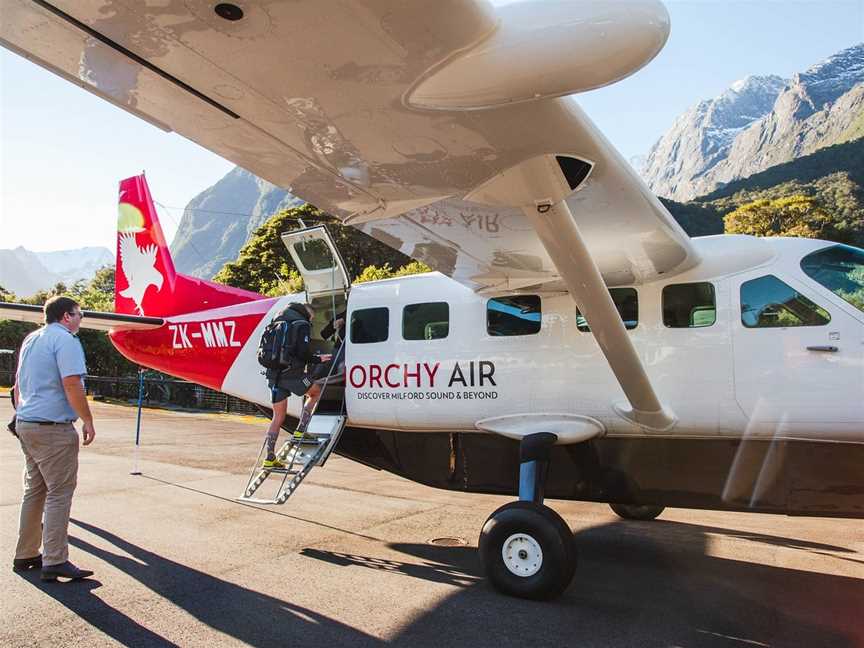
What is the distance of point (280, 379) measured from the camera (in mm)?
6508

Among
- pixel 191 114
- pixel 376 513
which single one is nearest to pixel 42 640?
pixel 191 114

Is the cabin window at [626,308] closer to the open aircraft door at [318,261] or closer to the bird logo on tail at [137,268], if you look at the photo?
the open aircraft door at [318,261]

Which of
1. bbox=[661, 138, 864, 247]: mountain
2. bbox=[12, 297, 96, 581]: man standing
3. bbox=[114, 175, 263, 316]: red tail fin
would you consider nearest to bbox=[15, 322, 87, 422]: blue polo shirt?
bbox=[12, 297, 96, 581]: man standing

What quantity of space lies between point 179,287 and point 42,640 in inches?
204

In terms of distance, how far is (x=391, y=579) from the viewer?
190 inches

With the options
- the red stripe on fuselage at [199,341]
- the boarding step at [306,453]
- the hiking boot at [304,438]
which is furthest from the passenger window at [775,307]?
the red stripe on fuselage at [199,341]

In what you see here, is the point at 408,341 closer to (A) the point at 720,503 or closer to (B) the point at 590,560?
(B) the point at 590,560

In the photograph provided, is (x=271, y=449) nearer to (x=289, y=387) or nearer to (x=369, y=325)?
(x=289, y=387)

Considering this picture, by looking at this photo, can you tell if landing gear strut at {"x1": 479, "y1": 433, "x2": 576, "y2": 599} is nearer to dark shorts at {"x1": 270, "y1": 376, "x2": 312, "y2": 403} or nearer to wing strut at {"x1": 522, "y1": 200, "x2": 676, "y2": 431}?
wing strut at {"x1": 522, "y1": 200, "x2": 676, "y2": 431}

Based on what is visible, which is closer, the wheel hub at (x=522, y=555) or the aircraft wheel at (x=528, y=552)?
the aircraft wheel at (x=528, y=552)

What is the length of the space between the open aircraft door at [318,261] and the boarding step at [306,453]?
1480mm

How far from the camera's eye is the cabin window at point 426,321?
6.01m

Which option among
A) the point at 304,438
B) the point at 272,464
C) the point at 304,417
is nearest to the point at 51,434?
the point at 272,464

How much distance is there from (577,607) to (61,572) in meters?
3.72
